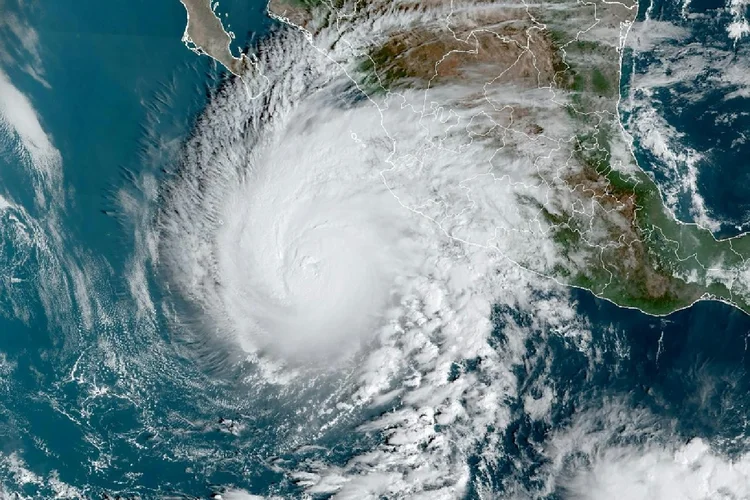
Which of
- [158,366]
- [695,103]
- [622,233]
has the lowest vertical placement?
[622,233]

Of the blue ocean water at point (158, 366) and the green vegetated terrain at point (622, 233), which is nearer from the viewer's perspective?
the blue ocean water at point (158, 366)

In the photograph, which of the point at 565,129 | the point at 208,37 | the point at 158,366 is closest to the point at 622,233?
the point at 565,129

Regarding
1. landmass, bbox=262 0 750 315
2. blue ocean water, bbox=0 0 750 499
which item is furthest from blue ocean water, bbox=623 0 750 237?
landmass, bbox=262 0 750 315

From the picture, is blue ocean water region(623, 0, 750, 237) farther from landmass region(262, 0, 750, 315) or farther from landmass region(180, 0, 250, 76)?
landmass region(180, 0, 250, 76)

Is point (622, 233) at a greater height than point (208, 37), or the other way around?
point (208, 37)

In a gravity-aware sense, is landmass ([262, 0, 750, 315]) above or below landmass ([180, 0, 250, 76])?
below

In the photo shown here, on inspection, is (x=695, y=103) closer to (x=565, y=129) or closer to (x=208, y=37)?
(x=565, y=129)

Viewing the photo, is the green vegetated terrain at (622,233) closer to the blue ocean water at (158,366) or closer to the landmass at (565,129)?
the landmass at (565,129)

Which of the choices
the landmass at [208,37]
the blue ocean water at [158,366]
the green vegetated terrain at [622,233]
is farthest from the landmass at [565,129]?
the landmass at [208,37]
